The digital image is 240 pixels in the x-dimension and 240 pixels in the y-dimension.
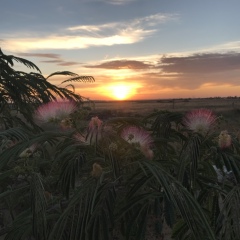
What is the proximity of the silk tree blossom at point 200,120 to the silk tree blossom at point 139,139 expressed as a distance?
0.22 m

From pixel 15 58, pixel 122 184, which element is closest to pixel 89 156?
pixel 122 184

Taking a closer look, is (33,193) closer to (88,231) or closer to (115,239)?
(88,231)

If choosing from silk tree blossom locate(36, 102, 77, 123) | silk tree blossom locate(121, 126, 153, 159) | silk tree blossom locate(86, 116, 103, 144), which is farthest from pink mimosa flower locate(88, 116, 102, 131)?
silk tree blossom locate(36, 102, 77, 123)

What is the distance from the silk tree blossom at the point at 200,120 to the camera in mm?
1763

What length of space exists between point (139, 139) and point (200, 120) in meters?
0.31

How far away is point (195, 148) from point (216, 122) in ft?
A: 0.97

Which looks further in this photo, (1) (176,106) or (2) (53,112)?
(1) (176,106)

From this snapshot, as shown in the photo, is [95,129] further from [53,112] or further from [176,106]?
[176,106]

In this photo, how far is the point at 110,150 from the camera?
1.56 meters

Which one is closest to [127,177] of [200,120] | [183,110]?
[200,120]

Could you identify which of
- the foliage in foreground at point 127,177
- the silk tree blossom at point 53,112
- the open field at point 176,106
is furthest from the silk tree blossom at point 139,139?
the open field at point 176,106

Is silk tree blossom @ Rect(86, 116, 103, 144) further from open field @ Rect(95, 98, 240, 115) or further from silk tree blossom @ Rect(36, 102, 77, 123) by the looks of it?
open field @ Rect(95, 98, 240, 115)

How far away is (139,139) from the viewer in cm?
172

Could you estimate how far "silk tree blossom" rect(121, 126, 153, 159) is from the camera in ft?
5.45
